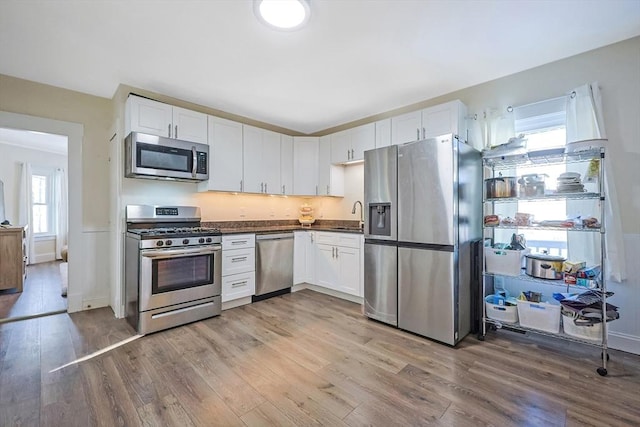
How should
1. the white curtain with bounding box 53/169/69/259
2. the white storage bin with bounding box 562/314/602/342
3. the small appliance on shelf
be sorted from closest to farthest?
the white storage bin with bounding box 562/314/602/342
the small appliance on shelf
the white curtain with bounding box 53/169/69/259

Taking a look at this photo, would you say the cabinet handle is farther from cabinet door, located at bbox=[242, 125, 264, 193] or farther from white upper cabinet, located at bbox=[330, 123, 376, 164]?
white upper cabinet, located at bbox=[330, 123, 376, 164]

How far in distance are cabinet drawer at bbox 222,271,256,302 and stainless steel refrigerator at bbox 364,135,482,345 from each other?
58.3 inches

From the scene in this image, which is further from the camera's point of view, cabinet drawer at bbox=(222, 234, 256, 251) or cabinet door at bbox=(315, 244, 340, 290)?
cabinet door at bbox=(315, 244, 340, 290)

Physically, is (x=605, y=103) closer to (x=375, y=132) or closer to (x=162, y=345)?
(x=375, y=132)

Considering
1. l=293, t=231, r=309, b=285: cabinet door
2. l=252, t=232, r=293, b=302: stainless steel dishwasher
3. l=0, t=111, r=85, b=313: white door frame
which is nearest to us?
l=0, t=111, r=85, b=313: white door frame

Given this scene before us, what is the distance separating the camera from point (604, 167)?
2.27 meters

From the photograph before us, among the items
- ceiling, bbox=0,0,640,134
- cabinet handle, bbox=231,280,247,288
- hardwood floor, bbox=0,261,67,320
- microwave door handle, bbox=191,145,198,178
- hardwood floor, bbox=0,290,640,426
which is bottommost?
hardwood floor, bbox=0,290,640,426

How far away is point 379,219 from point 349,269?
951mm

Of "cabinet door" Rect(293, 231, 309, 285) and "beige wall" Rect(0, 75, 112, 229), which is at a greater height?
"beige wall" Rect(0, 75, 112, 229)

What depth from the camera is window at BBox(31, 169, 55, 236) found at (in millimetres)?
6137

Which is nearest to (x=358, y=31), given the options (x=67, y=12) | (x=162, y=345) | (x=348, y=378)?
(x=67, y=12)

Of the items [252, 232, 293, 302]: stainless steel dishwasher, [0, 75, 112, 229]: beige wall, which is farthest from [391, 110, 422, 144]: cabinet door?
[0, 75, 112, 229]: beige wall

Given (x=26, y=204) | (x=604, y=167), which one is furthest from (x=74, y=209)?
(x=604, y=167)

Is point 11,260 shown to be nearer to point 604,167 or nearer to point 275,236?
point 275,236
